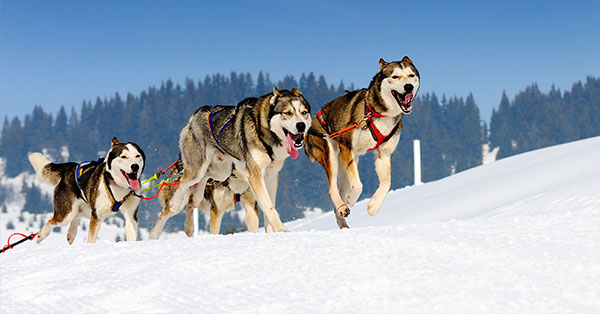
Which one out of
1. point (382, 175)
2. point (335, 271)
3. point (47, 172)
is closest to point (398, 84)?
point (382, 175)

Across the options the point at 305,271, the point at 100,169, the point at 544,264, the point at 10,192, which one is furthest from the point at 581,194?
the point at 10,192

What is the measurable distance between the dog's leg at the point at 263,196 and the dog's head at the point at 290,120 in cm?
39

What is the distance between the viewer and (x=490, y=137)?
190125mm

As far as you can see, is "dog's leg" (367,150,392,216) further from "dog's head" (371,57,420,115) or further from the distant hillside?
the distant hillside

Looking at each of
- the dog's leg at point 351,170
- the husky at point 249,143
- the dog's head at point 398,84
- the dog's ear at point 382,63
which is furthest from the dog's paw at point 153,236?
the dog's ear at point 382,63

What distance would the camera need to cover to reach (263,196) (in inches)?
229

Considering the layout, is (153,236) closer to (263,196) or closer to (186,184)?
(186,184)

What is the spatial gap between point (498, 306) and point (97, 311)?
2.19 metres

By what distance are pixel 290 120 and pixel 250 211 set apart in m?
1.87

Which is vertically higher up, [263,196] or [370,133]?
[370,133]

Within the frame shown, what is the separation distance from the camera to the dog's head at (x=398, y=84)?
547 centimetres

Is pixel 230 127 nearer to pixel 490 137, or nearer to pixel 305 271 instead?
pixel 305 271

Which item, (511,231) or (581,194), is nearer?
(511,231)

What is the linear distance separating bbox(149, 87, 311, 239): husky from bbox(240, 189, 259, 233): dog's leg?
25 mm
